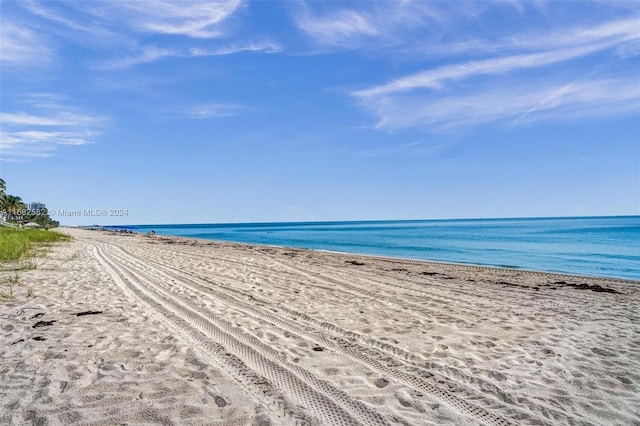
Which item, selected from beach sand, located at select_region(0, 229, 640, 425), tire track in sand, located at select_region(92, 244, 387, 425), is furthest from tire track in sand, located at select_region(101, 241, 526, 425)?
tire track in sand, located at select_region(92, 244, 387, 425)

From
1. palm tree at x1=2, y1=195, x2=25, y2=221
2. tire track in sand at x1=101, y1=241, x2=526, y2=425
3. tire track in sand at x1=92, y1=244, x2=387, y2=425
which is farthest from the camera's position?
palm tree at x1=2, y1=195, x2=25, y2=221

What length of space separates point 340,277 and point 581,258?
64.6ft

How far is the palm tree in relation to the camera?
80250 millimetres

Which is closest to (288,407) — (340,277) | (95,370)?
(95,370)

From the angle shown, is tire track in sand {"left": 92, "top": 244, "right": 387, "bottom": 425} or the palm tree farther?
the palm tree

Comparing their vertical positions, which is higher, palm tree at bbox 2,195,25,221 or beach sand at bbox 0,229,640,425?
palm tree at bbox 2,195,25,221

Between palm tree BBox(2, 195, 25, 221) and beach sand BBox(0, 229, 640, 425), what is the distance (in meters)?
89.0

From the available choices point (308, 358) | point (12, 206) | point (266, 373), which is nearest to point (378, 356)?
point (308, 358)

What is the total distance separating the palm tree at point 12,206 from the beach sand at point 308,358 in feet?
292

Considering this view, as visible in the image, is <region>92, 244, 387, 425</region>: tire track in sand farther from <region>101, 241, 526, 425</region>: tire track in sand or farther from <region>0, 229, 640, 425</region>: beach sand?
<region>101, 241, 526, 425</region>: tire track in sand

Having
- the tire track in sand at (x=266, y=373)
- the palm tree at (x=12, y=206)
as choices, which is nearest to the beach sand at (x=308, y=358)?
the tire track in sand at (x=266, y=373)

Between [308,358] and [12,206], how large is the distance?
99431mm

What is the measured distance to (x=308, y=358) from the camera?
5000 mm

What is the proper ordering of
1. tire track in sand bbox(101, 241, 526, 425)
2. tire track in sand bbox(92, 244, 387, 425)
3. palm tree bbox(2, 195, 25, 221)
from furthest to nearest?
palm tree bbox(2, 195, 25, 221)
tire track in sand bbox(101, 241, 526, 425)
tire track in sand bbox(92, 244, 387, 425)
